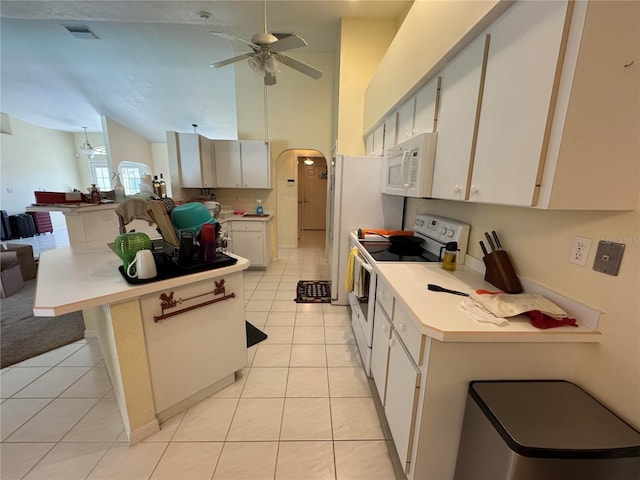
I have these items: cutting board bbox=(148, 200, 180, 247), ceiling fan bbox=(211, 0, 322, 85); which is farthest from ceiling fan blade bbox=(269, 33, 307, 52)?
cutting board bbox=(148, 200, 180, 247)

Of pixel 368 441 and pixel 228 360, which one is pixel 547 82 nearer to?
pixel 368 441

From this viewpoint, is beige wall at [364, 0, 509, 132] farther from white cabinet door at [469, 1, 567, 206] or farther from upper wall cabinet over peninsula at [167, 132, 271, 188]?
upper wall cabinet over peninsula at [167, 132, 271, 188]

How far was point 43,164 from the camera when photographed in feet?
26.5

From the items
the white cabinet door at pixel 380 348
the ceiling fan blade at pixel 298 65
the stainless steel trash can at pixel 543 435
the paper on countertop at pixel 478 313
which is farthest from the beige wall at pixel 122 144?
the stainless steel trash can at pixel 543 435

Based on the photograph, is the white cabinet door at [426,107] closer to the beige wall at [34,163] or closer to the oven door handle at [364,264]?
the oven door handle at [364,264]

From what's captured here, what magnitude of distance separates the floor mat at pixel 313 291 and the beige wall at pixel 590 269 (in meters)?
2.16

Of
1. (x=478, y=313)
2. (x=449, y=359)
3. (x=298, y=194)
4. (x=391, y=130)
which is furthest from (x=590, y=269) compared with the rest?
(x=298, y=194)

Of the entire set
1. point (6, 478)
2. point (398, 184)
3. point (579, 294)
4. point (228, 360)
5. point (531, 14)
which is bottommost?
point (6, 478)

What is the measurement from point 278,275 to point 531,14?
12.6 feet

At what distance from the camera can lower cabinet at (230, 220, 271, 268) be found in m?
4.26

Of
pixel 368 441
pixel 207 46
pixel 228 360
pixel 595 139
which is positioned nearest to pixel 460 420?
pixel 368 441

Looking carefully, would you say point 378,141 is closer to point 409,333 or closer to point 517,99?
point 517,99

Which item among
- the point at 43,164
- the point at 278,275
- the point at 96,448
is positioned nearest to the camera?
the point at 96,448

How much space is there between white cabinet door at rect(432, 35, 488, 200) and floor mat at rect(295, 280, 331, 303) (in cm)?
216
